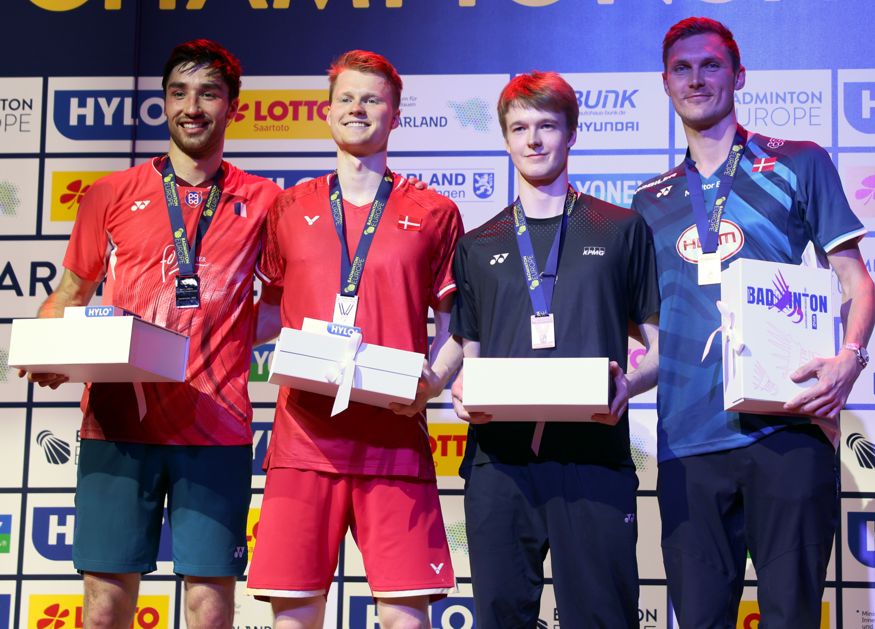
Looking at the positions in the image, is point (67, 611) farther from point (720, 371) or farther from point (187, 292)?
point (720, 371)

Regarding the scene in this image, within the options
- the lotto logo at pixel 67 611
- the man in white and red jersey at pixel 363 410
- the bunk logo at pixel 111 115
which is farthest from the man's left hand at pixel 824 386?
the bunk logo at pixel 111 115

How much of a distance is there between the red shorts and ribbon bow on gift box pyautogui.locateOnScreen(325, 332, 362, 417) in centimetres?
27

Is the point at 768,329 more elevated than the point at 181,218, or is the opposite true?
the point at 181,218

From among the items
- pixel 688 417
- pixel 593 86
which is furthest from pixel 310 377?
pixel 593 86

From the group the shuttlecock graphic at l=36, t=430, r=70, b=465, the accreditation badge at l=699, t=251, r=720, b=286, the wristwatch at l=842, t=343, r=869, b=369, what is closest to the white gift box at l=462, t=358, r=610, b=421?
Result: the accreditation badge at l=699, t=251, r=720, b=286

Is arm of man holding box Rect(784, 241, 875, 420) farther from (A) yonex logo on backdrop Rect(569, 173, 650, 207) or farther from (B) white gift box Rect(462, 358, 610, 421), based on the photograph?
(A) yonex logo on backdrop Rect(569, 173, 650, 207)

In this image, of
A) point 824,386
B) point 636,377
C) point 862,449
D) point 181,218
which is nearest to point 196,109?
point 181,218

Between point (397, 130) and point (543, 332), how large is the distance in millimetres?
1886

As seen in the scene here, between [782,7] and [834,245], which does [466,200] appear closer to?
[782,7]

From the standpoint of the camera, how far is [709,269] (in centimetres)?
295

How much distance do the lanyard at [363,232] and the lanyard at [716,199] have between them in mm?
857

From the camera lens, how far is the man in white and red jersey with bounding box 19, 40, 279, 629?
311 cm

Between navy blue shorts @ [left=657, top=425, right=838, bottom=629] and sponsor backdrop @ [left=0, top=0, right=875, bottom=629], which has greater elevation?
sponsor backdrop @ [left=0, top=0, right=875, bottom=629]

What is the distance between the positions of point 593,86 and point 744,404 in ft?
6.85
